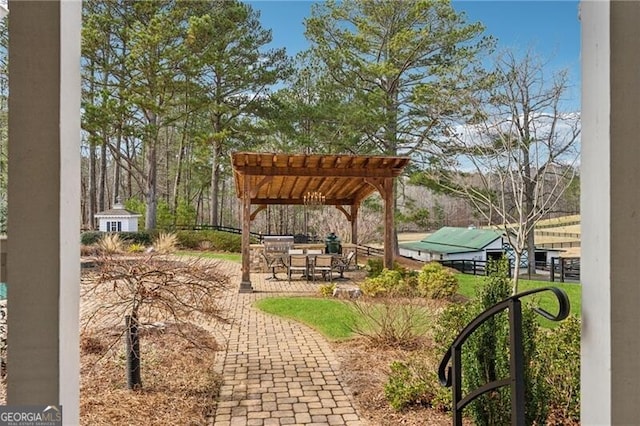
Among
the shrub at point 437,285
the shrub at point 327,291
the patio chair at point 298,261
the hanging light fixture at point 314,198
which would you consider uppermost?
the hanging light fixture at point 314,198

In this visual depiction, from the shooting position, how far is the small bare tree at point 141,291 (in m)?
3.47

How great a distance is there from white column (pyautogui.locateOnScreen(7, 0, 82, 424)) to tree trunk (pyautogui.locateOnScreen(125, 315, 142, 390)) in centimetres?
278

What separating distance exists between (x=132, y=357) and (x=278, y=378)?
136cm

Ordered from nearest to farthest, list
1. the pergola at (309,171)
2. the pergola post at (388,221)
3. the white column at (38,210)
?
the white column at (38,210) → the pergola at (309,171) → the pergola post at (388,221)

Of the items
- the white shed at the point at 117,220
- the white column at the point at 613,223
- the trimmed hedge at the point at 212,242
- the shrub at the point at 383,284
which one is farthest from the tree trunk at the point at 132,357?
the white shed at the point at 117,220

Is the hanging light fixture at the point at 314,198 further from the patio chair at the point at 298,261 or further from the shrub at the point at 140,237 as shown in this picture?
the shrub at the point at 140,237

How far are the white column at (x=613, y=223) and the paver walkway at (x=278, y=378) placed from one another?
2518 mm

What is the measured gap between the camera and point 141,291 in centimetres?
346

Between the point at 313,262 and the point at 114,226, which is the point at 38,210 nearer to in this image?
the point at 313,262

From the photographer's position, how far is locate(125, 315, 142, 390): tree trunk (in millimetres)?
3582

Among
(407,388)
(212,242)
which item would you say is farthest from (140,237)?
(407,388)

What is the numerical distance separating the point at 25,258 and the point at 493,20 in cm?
1565

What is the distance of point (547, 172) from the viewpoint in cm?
852

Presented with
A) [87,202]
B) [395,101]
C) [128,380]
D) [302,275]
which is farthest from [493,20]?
[87,202]
